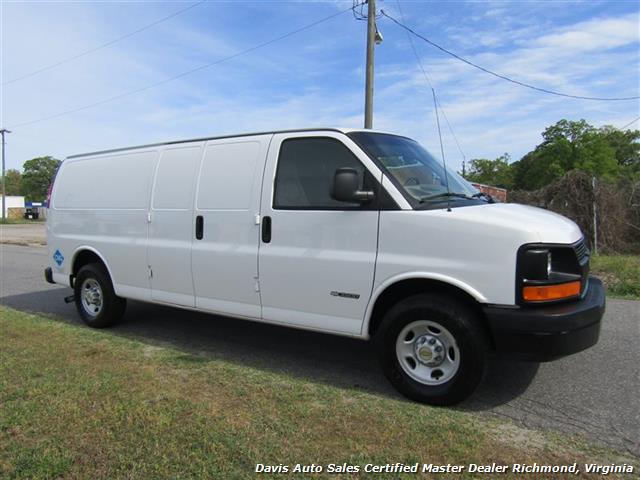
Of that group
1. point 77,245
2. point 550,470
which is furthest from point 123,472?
point 77,245

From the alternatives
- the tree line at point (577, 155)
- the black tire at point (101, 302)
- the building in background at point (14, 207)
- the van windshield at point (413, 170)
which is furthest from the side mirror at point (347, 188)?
the building in background at point (14, 207)

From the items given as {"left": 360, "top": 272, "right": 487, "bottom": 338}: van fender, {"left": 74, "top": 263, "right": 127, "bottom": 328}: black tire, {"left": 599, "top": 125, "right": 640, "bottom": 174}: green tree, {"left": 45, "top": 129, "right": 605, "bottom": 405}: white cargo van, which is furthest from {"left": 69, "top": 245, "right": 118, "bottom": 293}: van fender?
{"left": 599, "top": 125, "right": 640, "bottom": 174}: green tree

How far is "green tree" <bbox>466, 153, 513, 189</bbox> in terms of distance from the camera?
83750 millimetres

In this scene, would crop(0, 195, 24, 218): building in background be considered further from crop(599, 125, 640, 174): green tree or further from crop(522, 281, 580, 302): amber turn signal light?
crop(599, 125, 640, 174): green tree

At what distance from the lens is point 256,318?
4.67 metres

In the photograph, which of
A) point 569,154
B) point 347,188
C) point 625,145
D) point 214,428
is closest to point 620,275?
point 347,188

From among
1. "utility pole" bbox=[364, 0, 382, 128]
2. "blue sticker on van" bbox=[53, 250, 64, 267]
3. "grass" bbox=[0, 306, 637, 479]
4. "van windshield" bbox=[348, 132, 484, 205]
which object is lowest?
"grass" bbox=[0, 306, 637, 479]

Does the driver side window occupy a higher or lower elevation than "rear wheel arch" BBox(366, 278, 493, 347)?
higher

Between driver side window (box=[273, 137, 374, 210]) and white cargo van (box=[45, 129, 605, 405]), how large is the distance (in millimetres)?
12

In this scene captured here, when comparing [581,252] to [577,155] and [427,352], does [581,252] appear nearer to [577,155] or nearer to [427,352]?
[427,352]

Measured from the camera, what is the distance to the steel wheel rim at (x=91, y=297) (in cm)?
620

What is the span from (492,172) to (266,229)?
88.7 metres

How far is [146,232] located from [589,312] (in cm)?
433

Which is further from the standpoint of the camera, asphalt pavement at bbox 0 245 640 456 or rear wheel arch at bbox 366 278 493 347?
rear wheel arch at bbox 366 278 493 347
